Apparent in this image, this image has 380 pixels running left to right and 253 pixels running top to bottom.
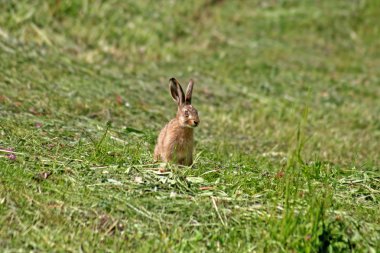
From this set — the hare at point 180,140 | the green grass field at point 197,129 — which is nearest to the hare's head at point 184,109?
the hare at point 180,140

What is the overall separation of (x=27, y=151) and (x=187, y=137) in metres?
1.59

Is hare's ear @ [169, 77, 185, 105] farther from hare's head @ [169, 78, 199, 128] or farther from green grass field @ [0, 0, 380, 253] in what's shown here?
green grass field @ [0, 0, 380, 253]

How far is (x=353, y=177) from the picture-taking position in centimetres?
746

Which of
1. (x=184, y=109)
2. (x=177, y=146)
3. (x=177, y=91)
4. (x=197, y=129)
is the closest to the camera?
(x=177, y=146)

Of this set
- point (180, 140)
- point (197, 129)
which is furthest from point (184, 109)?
point (197, 129)

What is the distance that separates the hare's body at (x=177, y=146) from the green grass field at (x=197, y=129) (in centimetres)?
16

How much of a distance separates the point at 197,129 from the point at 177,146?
11.6 ft

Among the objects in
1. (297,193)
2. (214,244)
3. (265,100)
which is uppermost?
(265,100)

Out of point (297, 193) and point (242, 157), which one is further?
point (242, 157)

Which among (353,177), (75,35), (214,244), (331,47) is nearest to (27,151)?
(214,244)

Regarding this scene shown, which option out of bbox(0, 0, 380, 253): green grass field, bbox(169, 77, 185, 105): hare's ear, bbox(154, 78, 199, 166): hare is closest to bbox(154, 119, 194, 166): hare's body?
bbox(154, 78, 199, 166): hare

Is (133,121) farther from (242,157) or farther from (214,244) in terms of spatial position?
(214,244)

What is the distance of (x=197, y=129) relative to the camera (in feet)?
36.3

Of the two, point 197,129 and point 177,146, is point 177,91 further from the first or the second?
point 197,129
